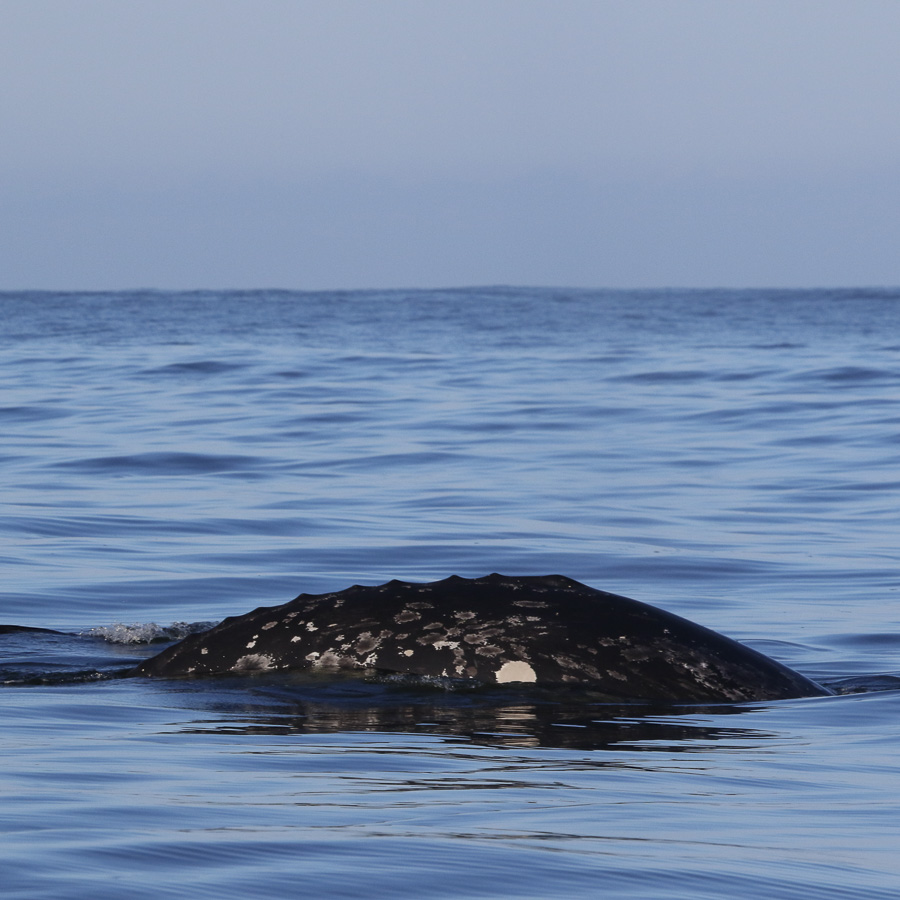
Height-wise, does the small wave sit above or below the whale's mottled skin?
below

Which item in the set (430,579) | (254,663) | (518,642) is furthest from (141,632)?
(430,579)

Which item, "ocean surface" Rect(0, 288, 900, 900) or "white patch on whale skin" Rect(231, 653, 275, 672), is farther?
"white patch on whale skin" Rect(231, 653, 275, 672)

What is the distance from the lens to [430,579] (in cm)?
1238

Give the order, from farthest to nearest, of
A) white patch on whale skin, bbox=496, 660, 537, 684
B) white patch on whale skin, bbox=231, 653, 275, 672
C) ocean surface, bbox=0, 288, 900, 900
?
white patch on whale skin, bbox=231, 653, 275, 672 → white patch on whale skin, bbox=496, 660, 537, 684 → ocean surface, bbox=0, 288, 900, 900

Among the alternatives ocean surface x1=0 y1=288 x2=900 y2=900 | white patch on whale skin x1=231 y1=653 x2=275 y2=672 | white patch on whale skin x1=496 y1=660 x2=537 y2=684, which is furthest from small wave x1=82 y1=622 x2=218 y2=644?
white patch on whale skin x1=496 y1=660 x2=537 y2=684

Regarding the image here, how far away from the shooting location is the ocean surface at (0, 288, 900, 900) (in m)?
4.64

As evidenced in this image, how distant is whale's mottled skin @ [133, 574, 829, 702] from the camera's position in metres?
7.28

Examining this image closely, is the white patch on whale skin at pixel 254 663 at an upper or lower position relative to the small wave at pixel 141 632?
upper

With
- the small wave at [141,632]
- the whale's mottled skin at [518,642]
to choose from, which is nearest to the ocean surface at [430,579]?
the small wave at [141,632]

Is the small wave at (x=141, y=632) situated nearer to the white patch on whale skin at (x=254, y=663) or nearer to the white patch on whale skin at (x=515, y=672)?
the white patch on whale skin at (x=254, y=663)

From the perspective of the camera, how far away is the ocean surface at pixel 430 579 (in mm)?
4637

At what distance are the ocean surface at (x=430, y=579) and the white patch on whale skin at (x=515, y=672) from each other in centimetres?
8

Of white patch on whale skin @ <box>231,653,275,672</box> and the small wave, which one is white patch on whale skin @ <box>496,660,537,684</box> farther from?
the small wave

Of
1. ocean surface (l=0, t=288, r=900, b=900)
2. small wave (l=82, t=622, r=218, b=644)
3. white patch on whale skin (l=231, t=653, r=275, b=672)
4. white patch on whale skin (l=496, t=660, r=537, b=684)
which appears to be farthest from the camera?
small wave (l=82, t=622, r=218, b=644)
